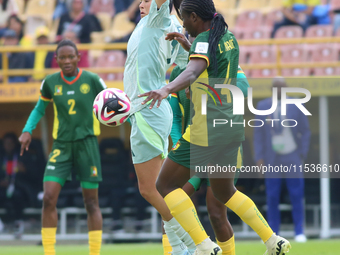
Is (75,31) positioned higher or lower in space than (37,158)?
higher

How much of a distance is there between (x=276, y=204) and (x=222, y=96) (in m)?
5.11

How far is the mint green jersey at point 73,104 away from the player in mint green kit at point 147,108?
148cm

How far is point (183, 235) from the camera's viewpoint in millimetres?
4922

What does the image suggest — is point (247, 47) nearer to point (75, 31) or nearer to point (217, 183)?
point (75, 31)

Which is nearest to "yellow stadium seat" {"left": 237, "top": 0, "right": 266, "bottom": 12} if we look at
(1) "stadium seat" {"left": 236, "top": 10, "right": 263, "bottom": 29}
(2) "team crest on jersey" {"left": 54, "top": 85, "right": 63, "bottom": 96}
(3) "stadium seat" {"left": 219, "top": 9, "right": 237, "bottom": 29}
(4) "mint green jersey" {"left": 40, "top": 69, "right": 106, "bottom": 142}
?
(3) "stadium seat" {"left": 219, "top": 9, "right": 237, "bottom": 29}

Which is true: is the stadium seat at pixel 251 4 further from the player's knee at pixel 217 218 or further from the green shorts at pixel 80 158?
the player's knee at pixel 217 218

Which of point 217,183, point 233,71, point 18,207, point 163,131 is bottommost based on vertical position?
point 18,207

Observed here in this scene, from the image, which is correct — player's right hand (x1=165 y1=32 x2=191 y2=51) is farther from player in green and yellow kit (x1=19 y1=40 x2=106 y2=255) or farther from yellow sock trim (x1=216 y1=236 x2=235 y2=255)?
player in green and yellow kit (x1=19 y1=40 x2=106 y2=255)

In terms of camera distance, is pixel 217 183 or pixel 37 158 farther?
pixel 37 158

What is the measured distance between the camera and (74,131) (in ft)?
22.5

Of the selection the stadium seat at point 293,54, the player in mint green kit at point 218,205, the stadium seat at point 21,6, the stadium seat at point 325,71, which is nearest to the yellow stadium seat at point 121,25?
the stadium seat at point 21,6

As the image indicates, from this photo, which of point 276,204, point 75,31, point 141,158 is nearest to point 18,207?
point 75,31

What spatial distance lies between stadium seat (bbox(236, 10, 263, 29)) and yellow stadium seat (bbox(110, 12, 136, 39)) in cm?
271

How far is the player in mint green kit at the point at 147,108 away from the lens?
530cm
